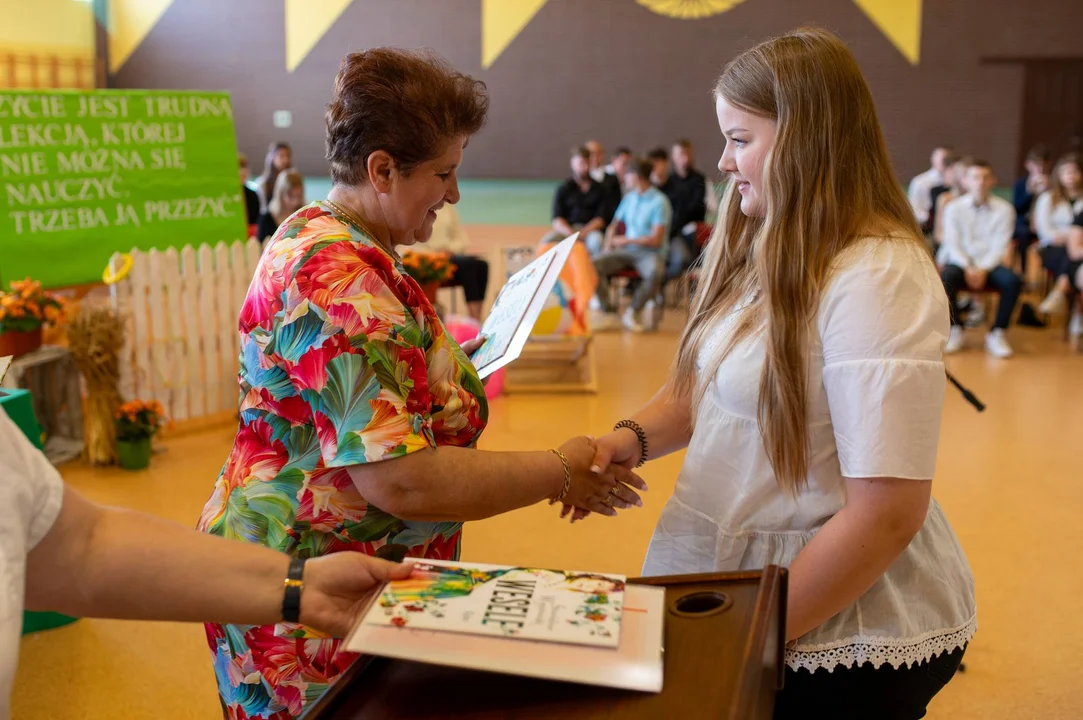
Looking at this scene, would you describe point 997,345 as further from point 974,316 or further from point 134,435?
point 134,435

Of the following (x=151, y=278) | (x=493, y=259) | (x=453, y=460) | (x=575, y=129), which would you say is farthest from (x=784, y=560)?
(x=575, y=129)

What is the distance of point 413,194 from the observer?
155 centimetres

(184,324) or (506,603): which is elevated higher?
(506,603)

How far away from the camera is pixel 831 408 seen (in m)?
1.36

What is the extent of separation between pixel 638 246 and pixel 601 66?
6.19m

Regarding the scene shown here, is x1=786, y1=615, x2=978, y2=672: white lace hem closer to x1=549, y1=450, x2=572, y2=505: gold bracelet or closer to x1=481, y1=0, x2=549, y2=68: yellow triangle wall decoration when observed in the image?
x1=549, y1=450, x2=572, y2=505: gold bracelet

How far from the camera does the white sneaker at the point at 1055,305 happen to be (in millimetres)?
9055

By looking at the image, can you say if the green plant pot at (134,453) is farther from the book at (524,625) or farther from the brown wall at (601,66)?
the brown wall at (601,66)

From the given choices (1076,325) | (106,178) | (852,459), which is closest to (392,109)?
(852,459)

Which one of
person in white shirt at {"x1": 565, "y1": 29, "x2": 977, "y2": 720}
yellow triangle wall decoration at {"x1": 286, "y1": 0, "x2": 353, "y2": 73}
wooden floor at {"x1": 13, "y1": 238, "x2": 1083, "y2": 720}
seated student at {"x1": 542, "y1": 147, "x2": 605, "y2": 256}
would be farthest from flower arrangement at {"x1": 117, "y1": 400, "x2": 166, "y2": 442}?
yellow triangle wall decoration at {"x1": 286, "y1": 0, "x2": 353, "y2": 73}

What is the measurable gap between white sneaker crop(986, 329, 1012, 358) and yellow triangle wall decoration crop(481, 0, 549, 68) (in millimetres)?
9072

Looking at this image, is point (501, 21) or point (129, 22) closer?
point (501, 21)

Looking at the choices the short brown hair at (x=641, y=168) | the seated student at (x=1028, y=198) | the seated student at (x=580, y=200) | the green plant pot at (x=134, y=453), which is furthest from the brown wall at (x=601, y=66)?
the green plant pot at (x=134, y=453)

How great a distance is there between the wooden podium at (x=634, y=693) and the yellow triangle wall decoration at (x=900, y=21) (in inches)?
569
